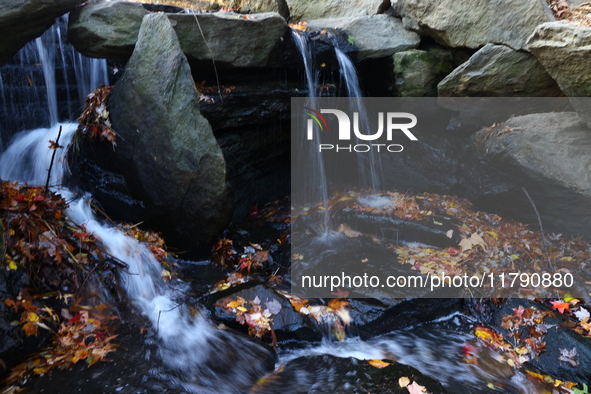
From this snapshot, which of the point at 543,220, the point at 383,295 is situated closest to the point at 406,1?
the point at 543,220

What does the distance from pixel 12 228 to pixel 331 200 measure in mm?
4381

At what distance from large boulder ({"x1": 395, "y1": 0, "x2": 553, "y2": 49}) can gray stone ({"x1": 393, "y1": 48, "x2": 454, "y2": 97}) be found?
11.2 inches

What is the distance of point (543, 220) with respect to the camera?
18.7 ft

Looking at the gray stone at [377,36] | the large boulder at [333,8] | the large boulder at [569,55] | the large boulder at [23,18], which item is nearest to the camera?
the large boulder at [23,18]

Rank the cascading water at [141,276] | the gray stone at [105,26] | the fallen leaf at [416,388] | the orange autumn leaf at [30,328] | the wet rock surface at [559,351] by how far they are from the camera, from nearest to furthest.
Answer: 1. the fallen leaf at [416,388]
2. the orange autumn leaf at [30,328]
3. the cascading water at [141,276]
4. the wet rock surface at [559,351]
5. the gray stone at [105,26]

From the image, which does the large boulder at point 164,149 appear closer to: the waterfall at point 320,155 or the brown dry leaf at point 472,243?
the waterfall at point 320,155

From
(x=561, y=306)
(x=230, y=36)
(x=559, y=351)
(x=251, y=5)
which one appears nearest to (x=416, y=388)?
(x=559, y=351)

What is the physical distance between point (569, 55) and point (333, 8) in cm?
431

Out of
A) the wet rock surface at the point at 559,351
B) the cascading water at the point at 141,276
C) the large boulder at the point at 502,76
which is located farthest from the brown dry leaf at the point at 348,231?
the large boulder at the point at 502,76

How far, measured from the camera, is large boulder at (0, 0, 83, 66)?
14.2ft

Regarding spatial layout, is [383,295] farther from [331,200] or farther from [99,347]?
[99,347]

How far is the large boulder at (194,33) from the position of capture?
5059mm

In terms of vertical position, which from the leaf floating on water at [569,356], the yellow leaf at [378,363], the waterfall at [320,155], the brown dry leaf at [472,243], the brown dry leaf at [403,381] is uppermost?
the waterfall at [320,155]

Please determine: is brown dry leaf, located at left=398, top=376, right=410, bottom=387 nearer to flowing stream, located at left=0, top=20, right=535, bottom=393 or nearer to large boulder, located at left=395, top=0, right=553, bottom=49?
flowing stream, located at left=0, top=20, right=535, bottom=393
